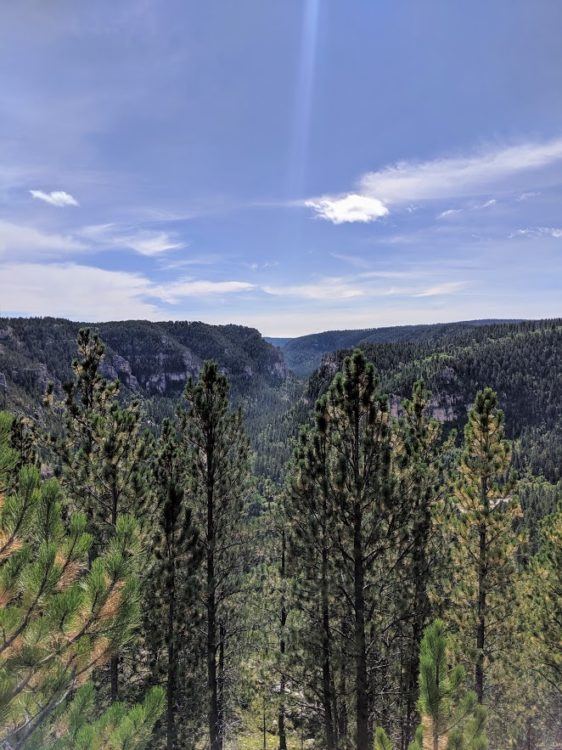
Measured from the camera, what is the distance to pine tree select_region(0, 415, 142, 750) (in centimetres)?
376

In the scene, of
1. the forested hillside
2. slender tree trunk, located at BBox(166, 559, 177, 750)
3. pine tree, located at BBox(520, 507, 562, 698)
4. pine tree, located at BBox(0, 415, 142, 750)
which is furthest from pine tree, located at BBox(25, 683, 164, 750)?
pine tree, located at BBox(520, 507, 562, 698)

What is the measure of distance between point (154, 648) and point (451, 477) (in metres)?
11.6

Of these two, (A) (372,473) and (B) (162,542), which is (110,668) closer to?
(B) (162,542)

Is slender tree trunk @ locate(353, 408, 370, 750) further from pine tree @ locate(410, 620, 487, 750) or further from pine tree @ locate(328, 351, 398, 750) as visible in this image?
pine tree @ locate(410, 620, 487, 750)

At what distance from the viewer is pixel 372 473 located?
9.79 metres

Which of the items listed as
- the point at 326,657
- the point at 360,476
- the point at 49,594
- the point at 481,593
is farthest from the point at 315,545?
the point at 49,594

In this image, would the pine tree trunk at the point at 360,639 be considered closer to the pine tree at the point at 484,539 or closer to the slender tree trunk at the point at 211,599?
the slender tree trunk at the point at 211,599

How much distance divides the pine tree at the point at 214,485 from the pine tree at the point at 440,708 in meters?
9.08

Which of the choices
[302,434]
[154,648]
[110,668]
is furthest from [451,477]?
[110,668]

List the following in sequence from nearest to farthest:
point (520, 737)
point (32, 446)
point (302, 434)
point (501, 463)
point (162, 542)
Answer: point (302, 434) < point (162, 542) < point (501, 463) < point (32, 446) < point (520, 737)

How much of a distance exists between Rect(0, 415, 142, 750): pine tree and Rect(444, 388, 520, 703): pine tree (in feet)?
43.4

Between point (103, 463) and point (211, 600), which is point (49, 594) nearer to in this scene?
point (103, 463)

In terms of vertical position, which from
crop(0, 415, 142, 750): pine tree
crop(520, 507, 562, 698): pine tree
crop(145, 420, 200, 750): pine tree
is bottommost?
crop(520, 507, 562, 698): pine tree

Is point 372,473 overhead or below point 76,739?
overhead
